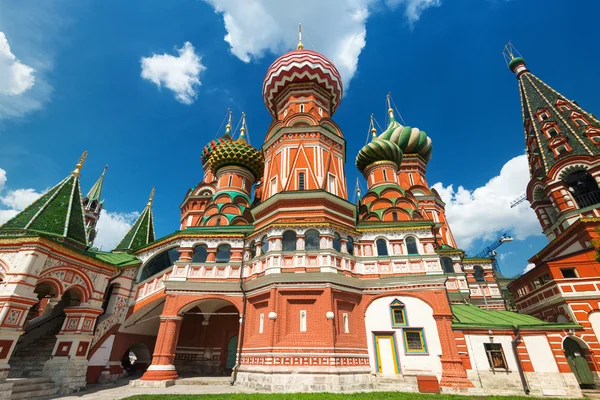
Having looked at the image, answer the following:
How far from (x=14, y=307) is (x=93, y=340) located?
3767 millimetres

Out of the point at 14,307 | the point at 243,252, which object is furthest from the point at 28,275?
the point at 243,252

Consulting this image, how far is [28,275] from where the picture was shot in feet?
33.9

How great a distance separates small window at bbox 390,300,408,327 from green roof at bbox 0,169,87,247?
13858 mm

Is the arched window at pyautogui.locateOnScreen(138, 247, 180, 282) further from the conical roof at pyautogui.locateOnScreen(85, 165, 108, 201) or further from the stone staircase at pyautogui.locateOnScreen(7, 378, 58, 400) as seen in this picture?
the conical roof at pyautogui.locateOnScreen(85, 165, 108, 201)

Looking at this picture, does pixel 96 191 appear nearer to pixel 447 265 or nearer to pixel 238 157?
pixel 238 157

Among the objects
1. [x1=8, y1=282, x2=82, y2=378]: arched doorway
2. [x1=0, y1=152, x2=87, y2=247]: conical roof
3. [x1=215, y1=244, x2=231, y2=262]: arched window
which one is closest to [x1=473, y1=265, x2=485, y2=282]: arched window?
[x1=215, y1=244, x2=231, y2=262]: arched window

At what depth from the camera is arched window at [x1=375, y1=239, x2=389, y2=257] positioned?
47.4 ft

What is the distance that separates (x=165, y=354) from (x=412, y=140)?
2410 centimetres

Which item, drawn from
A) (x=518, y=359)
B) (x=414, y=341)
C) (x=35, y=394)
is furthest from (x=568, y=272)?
(x=35, y=394)

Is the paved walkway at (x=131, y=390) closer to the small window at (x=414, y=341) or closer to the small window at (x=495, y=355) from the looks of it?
the small window at (x=414, y=341)

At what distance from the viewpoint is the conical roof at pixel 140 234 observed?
59.8ft

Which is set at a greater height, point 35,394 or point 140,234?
point 140,234

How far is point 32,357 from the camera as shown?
12.2m

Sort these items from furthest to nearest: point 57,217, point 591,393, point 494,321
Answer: point 57,217, point 494,321, point 591,393
